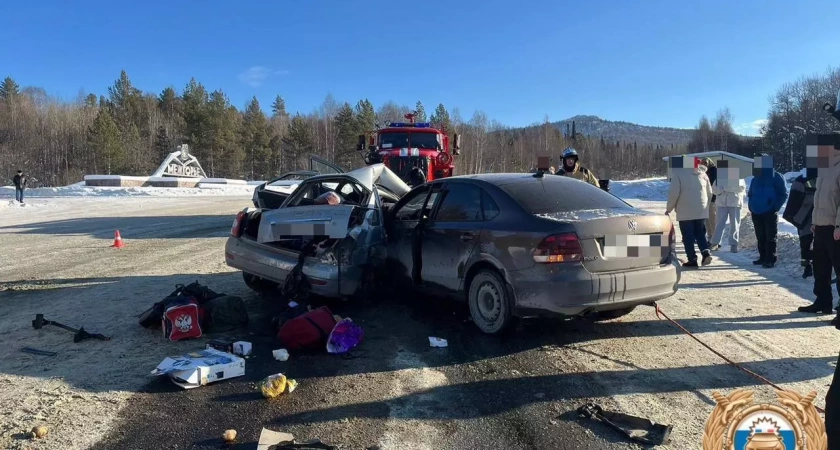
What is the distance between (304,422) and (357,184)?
3.68 meters

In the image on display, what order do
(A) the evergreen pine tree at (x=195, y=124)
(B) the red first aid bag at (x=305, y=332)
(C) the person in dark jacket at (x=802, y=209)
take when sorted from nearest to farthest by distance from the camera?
(B) the red first aid bag at (x=305, y=332), (C) the person in dark jacket at (x=802, y=209), (A) the evergreen pine tree at (x=195, y=124)

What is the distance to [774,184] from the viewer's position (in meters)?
8.29

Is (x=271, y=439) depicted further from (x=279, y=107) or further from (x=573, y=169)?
(x=279, y=107)

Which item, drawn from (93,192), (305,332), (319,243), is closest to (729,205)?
(319,243)


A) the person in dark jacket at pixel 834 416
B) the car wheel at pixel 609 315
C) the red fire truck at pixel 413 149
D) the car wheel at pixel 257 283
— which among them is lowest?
the car wheel at pixel 609 315

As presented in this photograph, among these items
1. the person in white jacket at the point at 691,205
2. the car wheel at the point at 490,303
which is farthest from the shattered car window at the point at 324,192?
the person in white jacket at the point at 691,205

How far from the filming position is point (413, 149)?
1402 centimetres

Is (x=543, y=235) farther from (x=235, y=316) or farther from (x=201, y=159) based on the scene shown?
(x=201, y=159)

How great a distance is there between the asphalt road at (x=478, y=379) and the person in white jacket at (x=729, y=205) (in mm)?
3451

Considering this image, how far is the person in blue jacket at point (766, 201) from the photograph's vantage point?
825 cm

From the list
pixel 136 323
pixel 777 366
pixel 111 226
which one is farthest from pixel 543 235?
pixel 111 226

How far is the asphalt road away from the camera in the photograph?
10.4ft

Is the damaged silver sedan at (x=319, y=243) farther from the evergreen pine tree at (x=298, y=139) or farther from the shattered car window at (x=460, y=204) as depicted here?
the evergreen pine tree at (x=298, y=139)

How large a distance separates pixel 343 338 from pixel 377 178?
2.83m
